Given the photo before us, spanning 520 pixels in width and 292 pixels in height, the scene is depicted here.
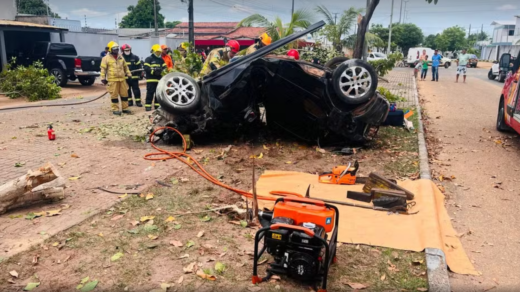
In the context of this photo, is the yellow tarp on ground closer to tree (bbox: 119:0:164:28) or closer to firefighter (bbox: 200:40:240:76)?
firefighter (bbox: 200:40:240:76)

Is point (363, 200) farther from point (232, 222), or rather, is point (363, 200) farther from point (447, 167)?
point (447, 167)

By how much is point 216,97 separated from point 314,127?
195 centimetres

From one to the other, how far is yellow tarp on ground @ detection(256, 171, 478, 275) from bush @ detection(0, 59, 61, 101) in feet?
39.1

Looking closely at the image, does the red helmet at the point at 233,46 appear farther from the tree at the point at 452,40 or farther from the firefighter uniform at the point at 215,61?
the tree at the point at 452,40

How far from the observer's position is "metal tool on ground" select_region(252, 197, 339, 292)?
10.4 ft

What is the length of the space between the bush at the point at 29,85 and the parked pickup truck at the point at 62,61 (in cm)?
288

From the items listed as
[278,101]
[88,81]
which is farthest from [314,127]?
[88,81]

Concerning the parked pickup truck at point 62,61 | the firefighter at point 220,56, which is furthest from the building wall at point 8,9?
the firefighter at point 220,56

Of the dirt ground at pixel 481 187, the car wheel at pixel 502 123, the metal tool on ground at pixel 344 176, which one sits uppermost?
the car wheel at pixel 502 123

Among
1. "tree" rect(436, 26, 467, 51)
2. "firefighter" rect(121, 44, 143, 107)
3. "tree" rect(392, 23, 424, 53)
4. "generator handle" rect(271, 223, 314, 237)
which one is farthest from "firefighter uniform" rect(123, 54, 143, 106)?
"tree" rect(436, 26, 467, 51)

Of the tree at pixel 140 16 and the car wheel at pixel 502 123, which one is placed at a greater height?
the tree at pixel 140 16

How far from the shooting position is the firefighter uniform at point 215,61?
904 centimetres

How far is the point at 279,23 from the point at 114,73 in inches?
312

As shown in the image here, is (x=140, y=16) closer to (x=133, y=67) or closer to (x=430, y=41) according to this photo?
→ (x=133, y=67)
